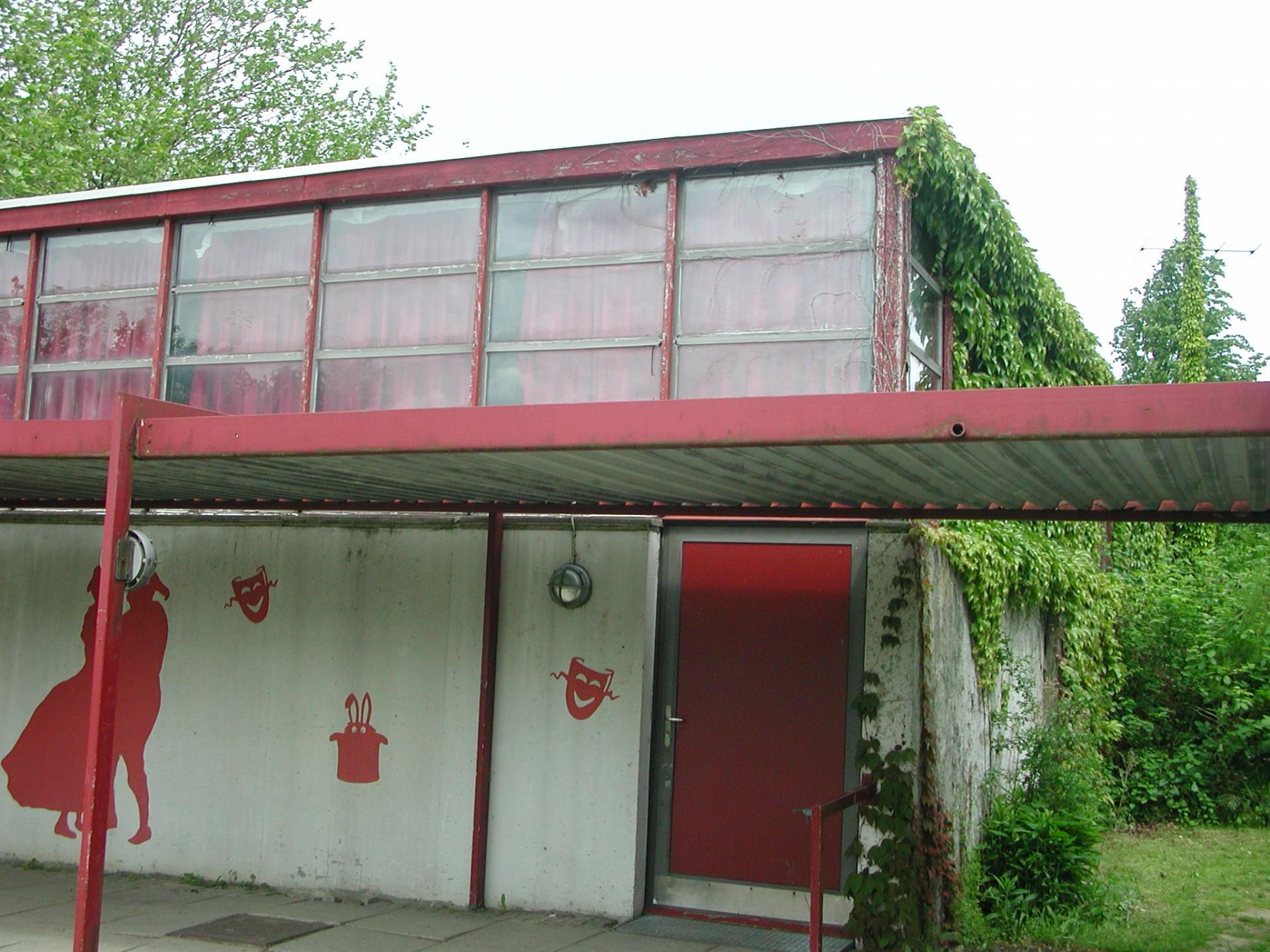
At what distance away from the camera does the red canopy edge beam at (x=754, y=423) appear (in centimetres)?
441

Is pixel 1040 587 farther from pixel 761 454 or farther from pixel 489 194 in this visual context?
pixel 761 454

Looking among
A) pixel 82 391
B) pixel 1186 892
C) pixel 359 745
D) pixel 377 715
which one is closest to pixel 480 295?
pixel 377 715

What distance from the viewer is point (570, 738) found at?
827 centimetres

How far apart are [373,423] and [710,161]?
13.6 ft

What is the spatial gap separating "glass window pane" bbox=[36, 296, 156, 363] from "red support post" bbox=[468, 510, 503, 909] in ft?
12.8

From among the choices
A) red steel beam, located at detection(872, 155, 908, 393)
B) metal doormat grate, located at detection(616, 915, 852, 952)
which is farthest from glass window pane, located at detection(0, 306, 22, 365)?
red steel beam, located at detection(872, 155, 908, 393)

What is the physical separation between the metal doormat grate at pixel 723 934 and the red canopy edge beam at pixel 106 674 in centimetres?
310

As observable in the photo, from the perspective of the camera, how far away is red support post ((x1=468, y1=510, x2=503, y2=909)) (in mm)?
8297

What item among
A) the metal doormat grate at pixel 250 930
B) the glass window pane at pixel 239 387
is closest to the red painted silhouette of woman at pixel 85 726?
the glass window pane at pixel 239 387

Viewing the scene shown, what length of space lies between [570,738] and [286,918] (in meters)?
2.10

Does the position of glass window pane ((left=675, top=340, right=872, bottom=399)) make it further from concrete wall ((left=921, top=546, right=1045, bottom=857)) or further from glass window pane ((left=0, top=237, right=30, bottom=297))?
glass window pane ((left=0, top=237, right=30, bottom=297))

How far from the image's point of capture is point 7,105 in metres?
19.9

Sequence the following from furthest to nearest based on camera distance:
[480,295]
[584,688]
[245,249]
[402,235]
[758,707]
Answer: [245,249], [402,235], [480,295], [584,688], [758,707]

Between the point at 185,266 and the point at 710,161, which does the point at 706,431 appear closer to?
the point at 710,161
